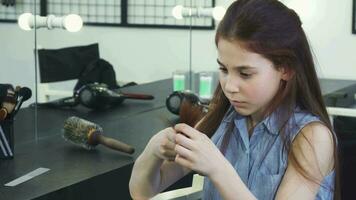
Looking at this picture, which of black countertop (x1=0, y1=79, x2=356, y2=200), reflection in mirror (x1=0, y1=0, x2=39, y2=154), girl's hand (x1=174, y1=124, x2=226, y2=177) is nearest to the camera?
girl's hand (x1=174, y1=124, x2=226, y2=177)

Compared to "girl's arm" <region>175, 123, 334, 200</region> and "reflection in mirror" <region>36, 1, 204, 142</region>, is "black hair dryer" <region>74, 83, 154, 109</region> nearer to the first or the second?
"reflection in mirror" <region>36, 1, 204, 142</region>

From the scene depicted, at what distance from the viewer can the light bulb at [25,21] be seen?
1.76 m

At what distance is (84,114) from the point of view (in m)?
2.04

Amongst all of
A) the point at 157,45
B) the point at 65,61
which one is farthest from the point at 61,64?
the point at 157,45

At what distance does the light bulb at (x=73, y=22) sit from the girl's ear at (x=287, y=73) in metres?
1.05

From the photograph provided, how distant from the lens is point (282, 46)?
1.05 metres

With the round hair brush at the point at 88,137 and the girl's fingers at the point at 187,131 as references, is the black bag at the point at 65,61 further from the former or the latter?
the girl's fingers at the point at 187,131

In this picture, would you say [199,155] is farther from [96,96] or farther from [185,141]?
[96,96]

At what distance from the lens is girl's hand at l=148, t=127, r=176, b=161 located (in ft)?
3.54

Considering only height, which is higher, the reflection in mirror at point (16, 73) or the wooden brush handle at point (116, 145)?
the reflection in mirror at point (16, 73)

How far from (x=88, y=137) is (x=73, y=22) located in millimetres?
484

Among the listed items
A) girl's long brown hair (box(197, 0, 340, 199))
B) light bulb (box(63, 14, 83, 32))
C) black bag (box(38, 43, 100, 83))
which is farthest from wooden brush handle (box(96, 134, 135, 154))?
girl's long brown hair (box(197, 0, 340, 199))

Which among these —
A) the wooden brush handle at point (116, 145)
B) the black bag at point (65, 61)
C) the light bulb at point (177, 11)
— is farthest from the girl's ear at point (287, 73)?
the light bulb at point (177, 11)

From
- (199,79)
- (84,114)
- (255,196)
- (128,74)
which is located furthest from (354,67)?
(255,196)
